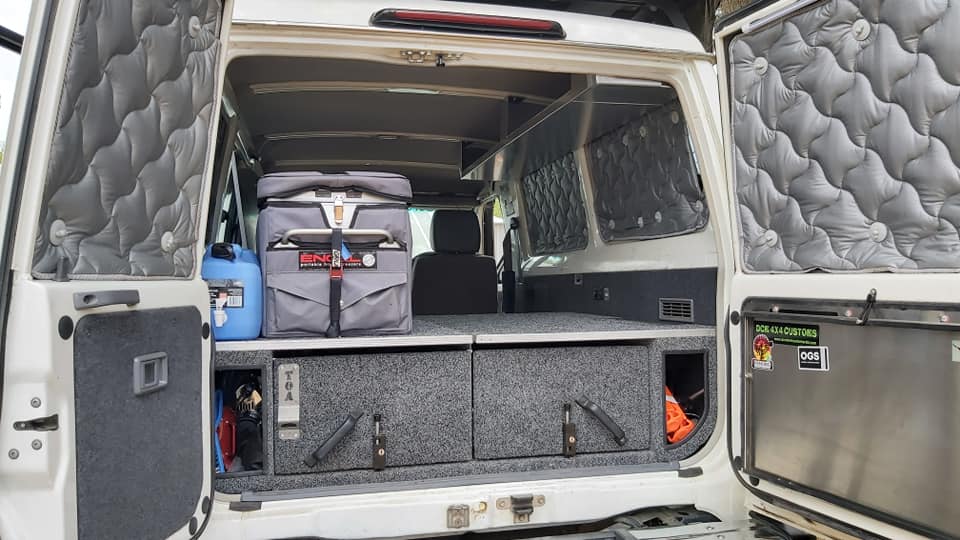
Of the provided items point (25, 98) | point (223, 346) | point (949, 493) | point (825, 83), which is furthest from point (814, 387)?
point (25, 98)

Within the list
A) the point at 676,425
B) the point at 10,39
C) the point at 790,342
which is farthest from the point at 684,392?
the point at 10,39

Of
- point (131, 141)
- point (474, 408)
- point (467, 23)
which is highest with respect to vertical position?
point (467, 23)

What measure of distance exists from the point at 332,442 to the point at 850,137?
1.71 meters

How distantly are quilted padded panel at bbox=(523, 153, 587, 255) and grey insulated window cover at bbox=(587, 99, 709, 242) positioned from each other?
229 mm

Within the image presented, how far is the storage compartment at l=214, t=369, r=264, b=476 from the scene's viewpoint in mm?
2152

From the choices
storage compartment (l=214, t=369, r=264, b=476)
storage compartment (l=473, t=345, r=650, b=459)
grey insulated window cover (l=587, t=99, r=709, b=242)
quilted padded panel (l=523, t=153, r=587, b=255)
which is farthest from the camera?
quilted padded panel (l=523, t=153, r=587, b=255)

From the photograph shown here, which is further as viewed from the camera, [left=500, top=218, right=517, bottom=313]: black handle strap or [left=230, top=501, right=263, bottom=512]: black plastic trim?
[left=500, top=218, right=517, bottom=313]: black handle strap

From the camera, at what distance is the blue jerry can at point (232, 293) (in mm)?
2043

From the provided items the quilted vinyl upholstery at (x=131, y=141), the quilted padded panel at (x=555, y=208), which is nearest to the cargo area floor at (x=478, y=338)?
the quilted vinyl upholstery at (x=131, y=141)

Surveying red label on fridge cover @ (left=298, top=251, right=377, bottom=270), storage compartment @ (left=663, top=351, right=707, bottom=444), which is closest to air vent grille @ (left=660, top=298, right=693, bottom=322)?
storage compartment @ (left=663, top=351, right=707, bottom=444)

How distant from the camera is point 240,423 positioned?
224cm

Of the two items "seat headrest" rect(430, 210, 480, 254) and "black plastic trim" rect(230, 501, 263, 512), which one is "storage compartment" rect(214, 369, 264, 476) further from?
"seat headrest" rect(430, 210, 480, 254)

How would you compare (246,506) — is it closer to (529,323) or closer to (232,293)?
(232,293)

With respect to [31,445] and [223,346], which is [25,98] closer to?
[31,445]
